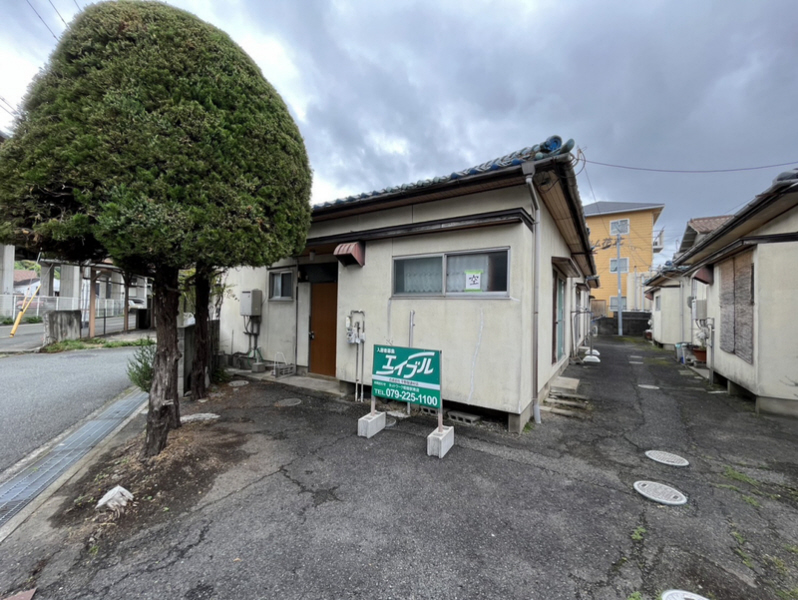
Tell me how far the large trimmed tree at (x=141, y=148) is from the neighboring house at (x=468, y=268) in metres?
2.29

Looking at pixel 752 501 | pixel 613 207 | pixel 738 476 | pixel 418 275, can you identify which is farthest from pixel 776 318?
pixel 613 207

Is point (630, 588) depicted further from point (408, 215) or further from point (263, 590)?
point (408, 215)

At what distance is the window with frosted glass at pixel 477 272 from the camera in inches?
174

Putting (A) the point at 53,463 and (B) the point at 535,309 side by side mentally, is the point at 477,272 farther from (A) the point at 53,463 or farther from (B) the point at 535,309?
(A) the point at 53,463

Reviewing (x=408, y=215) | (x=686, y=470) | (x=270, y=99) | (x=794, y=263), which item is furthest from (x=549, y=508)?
(x=794, y=263)

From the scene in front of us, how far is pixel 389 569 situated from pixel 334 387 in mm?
4413

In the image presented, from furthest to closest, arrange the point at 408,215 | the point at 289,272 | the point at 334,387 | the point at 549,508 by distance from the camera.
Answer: the point at 289,272 < the point at 334,387 < the point at 408,215 < the point at 549,508

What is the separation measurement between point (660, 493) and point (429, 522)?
221 centimetres

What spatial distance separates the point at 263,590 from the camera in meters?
1.94

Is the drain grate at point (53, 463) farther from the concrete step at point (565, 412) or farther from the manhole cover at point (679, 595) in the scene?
the concrete step at point (565, 412)

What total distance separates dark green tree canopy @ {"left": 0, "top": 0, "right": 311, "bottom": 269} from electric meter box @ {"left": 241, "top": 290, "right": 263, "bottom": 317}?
4.37m

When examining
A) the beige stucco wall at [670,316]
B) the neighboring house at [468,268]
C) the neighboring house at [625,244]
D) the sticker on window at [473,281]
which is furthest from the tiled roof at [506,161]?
the neighboring house at [625,244]

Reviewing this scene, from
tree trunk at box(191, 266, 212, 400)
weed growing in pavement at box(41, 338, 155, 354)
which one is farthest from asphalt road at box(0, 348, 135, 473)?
tree trunk at box(191, 266, 212, 400)

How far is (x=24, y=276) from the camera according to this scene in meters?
36.7
